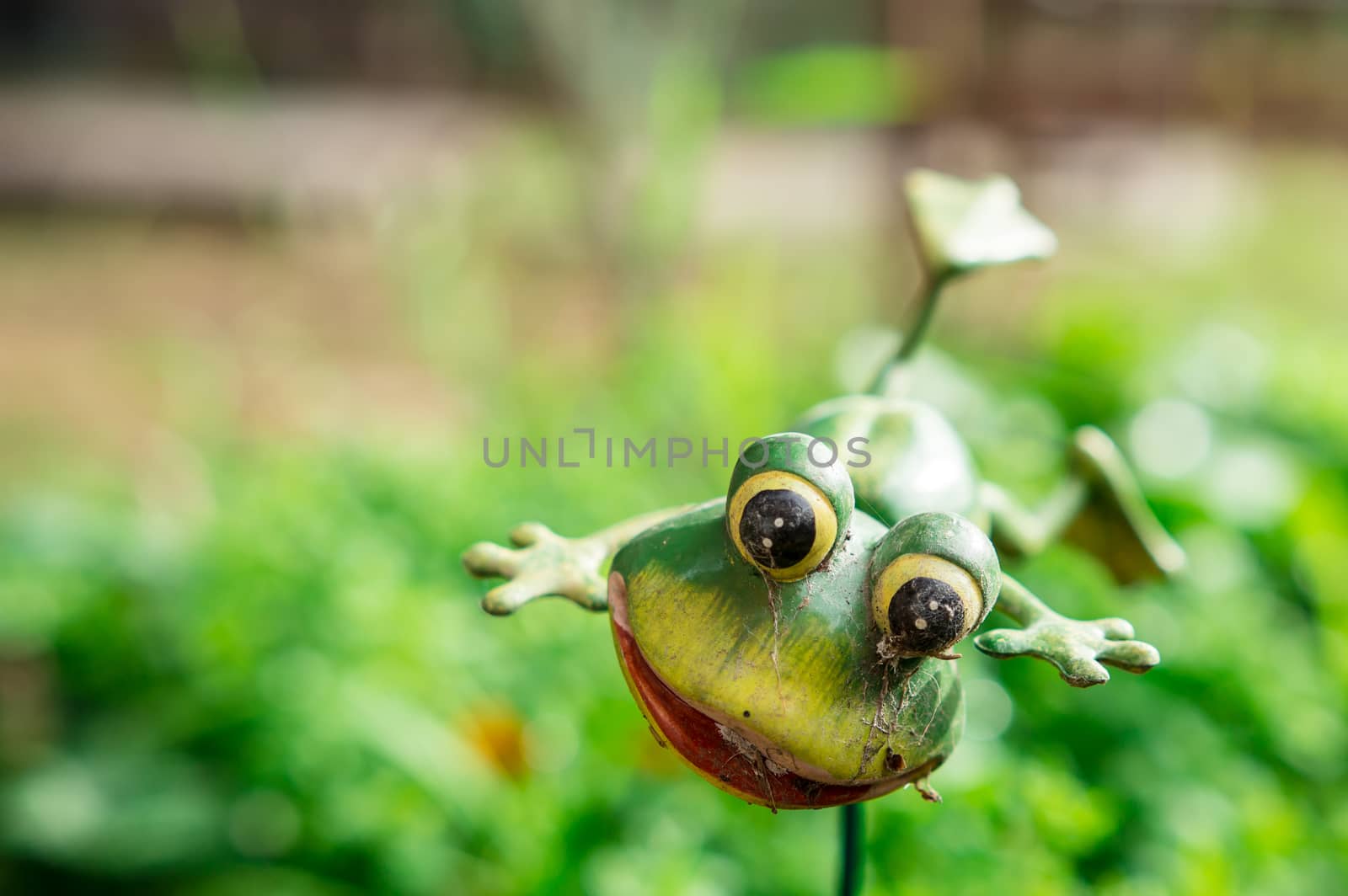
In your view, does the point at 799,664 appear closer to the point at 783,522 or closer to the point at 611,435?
the point at 783,522

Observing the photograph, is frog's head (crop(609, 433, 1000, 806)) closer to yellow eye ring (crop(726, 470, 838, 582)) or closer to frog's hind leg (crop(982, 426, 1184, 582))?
yellow eye ring (crop(726, 470, 838, 582))

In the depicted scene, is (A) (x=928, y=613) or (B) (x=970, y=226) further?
(B) (x=970, y=226)

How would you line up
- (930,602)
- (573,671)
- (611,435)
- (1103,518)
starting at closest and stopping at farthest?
(930,602)
(1103,518)
(573,671)
(611,435)

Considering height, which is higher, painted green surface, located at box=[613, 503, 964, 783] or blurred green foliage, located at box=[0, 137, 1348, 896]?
painted green surface, located at box=[613, 503, 964, 783]

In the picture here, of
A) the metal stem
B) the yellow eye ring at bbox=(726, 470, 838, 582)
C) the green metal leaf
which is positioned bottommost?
the metal stem

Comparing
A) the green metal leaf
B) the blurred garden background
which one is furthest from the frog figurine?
the blurred garden background

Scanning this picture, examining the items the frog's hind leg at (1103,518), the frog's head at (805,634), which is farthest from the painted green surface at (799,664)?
the frog's hind leg at (1103,518)

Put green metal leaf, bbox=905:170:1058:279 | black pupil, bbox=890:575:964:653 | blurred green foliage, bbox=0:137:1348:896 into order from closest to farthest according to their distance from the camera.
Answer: black pupil, bbox=890:575:964:653
green metal leaf, bbox=905:170:1058:279
blurred green foliage, bbox=0:137:1348:896

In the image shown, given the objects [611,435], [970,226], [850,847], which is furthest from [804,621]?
[611,435]

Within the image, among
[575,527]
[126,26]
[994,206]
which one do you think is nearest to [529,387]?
[575,527]
